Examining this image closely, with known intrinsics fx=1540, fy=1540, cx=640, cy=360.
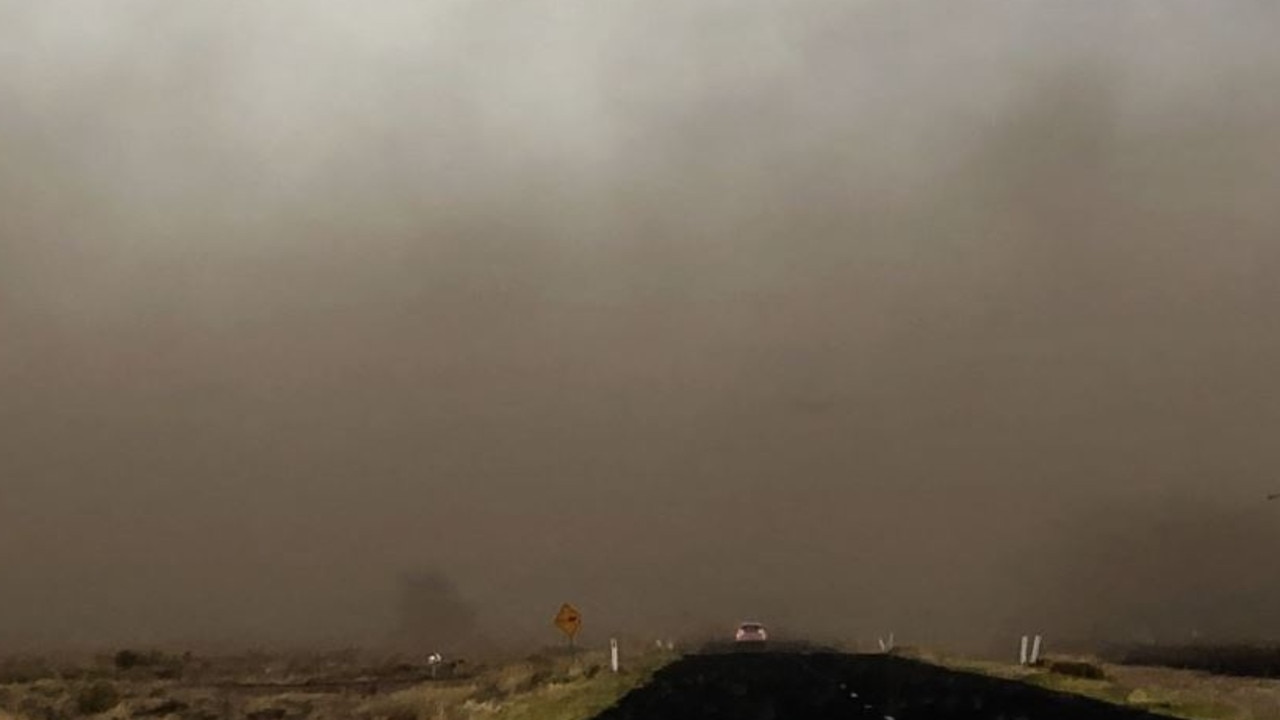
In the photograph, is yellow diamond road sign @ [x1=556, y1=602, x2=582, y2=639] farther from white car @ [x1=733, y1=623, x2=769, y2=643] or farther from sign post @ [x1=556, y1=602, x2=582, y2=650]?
white car @ [x1=733, y1=623, x2=769, y2=643]

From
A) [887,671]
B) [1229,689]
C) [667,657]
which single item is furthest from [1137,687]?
[667,657]

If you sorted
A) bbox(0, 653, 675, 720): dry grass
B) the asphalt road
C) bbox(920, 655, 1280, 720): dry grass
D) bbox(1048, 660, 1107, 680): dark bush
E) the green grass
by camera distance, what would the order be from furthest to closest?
bbox(1048, 660, 1107, 680): dark bush → bbox(0, 653, 675, 720): dry grass → the green grass → bbox(920, 655, 1280, 720): dry grass → the asphalt road

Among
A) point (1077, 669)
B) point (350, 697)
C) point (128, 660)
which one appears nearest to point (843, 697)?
point (1077, 669)

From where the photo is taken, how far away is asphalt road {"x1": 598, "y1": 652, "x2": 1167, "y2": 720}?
100 ft

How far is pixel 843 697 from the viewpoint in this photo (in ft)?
121

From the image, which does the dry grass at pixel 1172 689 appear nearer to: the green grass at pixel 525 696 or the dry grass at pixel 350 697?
the green grass at pixel 525 696

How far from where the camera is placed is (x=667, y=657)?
7281 centimetres

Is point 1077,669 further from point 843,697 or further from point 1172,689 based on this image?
point 843,697

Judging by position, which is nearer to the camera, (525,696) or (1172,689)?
(1172,689)

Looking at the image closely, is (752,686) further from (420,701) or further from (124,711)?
(124,711)

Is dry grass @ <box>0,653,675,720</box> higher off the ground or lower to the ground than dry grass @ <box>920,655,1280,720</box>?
higher

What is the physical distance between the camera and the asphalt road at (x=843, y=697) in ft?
100

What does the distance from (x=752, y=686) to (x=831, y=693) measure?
165 inches

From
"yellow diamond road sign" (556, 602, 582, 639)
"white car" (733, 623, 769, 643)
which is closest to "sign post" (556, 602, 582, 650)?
"yellow diamond road sign" (556, 602, 582, 639)
